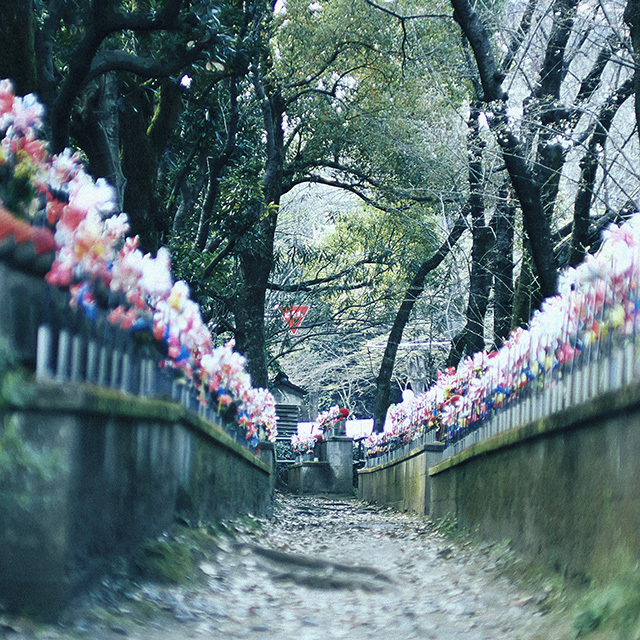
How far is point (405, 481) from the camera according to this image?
1385 cm

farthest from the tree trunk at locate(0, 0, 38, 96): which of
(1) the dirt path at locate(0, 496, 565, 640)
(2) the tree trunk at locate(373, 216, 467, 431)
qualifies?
(2) the tree trunk at locate(373, 216, 467, 431)

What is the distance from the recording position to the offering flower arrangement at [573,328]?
4195 mm

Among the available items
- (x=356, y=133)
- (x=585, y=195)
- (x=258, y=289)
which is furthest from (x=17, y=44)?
(x=356, y=133)

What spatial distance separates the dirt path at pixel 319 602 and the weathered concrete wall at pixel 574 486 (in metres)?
0.39

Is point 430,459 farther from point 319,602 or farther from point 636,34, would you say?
point 636,34

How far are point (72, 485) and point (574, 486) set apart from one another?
2838 mm

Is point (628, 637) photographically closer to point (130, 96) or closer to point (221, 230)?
point (130, 96)

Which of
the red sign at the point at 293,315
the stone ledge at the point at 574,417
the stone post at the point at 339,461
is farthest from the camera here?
the red sign at the point at 293,315

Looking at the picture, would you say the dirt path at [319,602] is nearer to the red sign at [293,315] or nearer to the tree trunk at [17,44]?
the tree trunk at [17,44]

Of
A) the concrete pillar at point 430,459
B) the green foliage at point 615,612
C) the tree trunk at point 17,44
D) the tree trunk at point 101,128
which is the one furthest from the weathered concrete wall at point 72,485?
the concrete pillar at point 430,459

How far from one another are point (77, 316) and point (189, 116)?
8.98m

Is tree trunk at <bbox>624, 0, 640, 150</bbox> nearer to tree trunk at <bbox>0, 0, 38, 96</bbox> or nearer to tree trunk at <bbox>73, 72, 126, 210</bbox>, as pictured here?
tree trunk at <bbox>0, 0, 38, 96</bbox>

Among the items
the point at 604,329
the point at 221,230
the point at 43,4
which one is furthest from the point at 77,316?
the point at 221,230

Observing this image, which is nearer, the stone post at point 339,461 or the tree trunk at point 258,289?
the tree trunk at point 258,289
